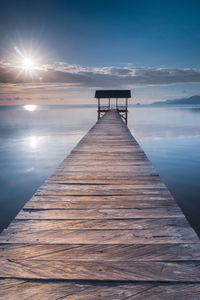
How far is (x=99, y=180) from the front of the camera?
4020 millimetres

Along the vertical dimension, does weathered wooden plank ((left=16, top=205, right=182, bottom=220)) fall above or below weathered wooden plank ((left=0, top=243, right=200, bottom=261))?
above

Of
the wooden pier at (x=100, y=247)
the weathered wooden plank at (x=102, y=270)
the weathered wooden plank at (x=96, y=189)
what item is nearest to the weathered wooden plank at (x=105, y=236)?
the wooden pier at (x=100, y=247)

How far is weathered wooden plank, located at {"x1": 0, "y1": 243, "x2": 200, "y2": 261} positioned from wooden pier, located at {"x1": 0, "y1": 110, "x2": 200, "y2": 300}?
1 centimetres

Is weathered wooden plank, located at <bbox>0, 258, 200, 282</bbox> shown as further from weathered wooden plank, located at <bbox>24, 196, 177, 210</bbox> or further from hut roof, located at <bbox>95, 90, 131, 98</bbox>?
hut roof, located at <bbox>95, 90, 131, 98</bbox>

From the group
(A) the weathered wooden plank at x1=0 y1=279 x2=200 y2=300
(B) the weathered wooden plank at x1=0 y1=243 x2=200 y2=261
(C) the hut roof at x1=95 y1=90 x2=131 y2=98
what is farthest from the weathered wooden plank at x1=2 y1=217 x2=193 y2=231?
(C) the hut roof at x1=95 y1=90 x2=131 y2=98

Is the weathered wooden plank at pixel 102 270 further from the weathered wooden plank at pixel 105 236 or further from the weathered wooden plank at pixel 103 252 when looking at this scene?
the weathered wooden plank at pixel 105 236

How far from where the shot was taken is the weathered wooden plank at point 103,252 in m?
1.93

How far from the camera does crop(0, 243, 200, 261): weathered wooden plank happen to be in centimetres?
193

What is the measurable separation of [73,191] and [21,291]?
76.8 inches

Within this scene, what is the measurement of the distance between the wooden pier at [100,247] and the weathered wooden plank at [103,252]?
0.4 inches

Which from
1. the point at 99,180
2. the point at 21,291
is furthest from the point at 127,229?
the point at 99,180

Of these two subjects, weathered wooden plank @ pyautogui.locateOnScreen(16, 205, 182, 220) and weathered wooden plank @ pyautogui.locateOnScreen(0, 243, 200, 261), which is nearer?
weathered wooden plank @ pyautogui.locateOnScreen(0, 243, 200, 261)

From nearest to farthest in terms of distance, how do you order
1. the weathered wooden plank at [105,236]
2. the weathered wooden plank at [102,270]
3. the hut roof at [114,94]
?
the weathered wooden plank at [102,270]
the weathered wooden plank at [105,236]
the hut roof at [114,94]

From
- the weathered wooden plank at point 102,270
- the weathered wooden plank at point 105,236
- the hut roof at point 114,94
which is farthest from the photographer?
the hut roof at point 114,94
